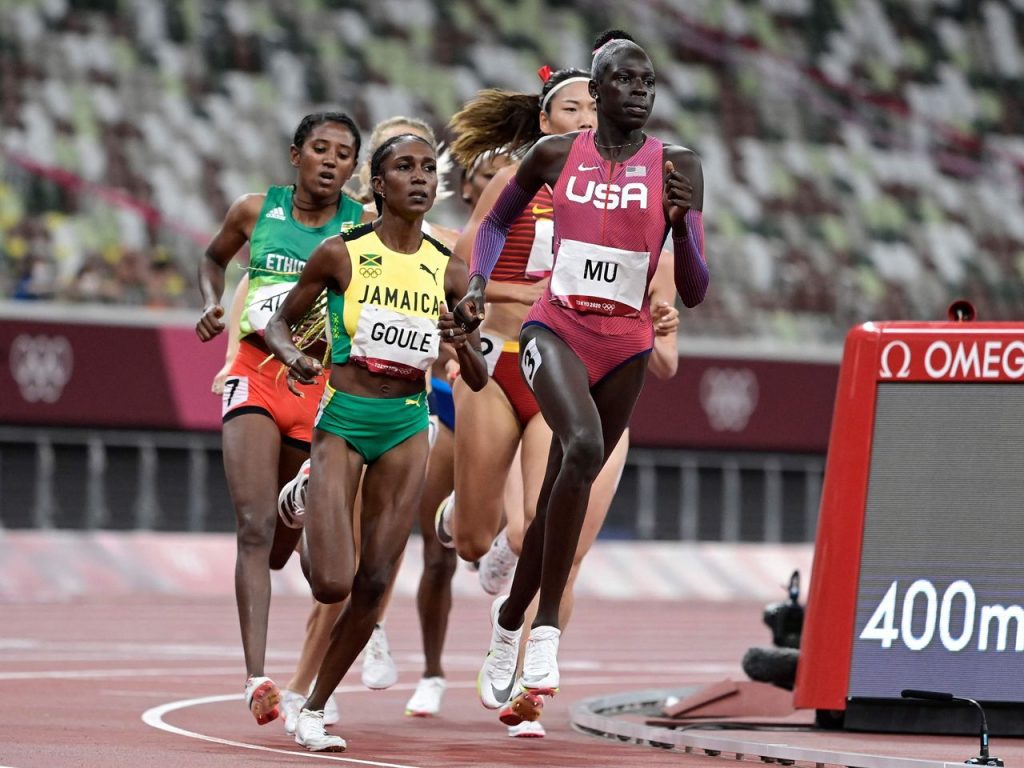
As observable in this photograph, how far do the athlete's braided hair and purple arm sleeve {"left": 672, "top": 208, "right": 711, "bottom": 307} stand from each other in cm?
218

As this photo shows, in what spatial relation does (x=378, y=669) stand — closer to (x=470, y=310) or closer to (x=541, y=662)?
(x=541, y=662)

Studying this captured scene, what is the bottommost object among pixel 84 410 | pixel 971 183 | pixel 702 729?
pixel 702 729

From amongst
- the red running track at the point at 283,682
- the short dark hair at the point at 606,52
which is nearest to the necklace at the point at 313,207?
the short dark hair at the point at 606,52

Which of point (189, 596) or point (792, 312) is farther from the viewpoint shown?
point (792, 312)

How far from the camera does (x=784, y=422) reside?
22812 millimetres

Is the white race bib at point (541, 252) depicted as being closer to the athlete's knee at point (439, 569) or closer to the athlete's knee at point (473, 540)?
the athlete's knee at point (473, 540)

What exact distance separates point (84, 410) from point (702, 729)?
40.0ft

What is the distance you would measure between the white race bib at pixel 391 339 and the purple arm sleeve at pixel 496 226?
0.97ft

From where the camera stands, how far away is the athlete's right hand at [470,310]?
290 inches

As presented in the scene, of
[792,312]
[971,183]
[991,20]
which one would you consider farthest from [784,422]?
[991,20]

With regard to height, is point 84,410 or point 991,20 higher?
point 991,20

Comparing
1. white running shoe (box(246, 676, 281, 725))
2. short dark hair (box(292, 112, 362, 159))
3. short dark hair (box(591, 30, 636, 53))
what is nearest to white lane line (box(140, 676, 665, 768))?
white running shoe (box(246, 676, 281, 725))

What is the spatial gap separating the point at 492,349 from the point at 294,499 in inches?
48.1

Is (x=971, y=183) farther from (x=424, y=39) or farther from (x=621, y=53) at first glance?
(x=621, y=53)
